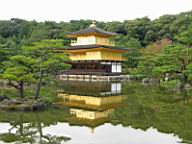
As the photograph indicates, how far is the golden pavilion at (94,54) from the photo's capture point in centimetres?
3819

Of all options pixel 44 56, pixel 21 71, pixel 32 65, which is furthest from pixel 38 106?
pixel 44 56

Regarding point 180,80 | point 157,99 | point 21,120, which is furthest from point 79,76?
point 21,120

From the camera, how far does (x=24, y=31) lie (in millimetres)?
59125

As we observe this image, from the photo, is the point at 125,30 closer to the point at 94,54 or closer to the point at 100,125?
the point at 94,54

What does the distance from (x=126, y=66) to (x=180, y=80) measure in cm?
1650

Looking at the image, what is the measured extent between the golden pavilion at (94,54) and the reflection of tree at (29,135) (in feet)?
85.3

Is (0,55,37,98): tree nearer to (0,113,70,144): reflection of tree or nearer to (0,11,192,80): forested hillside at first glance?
(0,113,70,144): reflection of tree

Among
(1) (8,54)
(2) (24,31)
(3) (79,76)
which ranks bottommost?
(3) (79,76)

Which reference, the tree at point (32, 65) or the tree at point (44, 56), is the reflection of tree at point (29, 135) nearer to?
the tree at point (32, 65)

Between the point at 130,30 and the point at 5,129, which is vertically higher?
the point at 130,30

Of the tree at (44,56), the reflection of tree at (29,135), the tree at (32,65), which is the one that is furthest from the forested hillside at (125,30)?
the reflection of tree at (29,135)

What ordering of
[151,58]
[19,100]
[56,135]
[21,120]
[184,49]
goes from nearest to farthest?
[56,135], [21,120], [19,100], [184,49], [151,58]

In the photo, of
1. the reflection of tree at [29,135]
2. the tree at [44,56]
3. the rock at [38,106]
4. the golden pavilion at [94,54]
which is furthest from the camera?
the golden pavilion at [94,54]

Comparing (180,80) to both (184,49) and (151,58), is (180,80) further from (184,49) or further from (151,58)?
(151,58)
